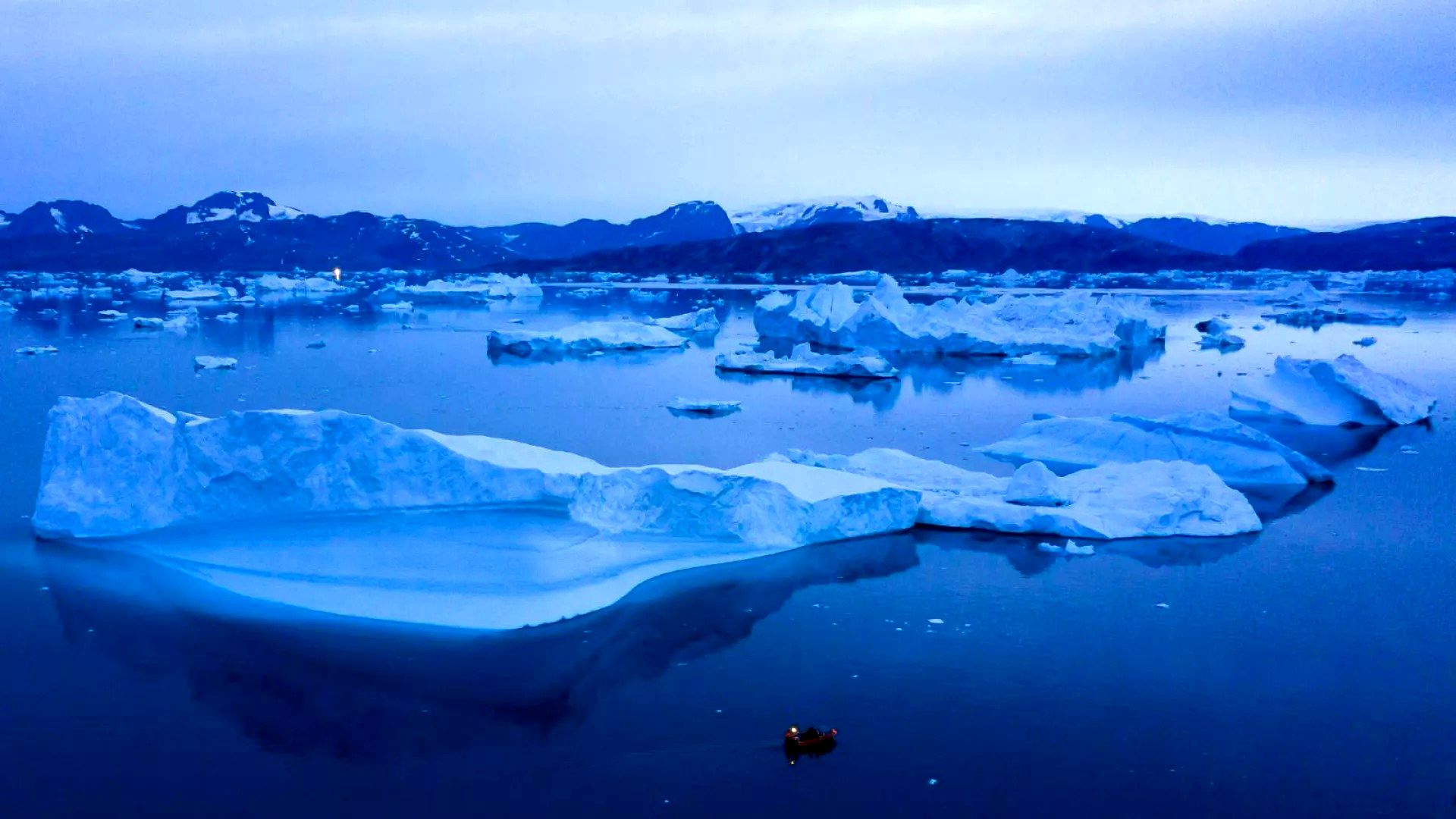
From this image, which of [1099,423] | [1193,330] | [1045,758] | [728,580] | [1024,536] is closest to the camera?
[1045,758]

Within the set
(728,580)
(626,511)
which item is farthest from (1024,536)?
(626,511)

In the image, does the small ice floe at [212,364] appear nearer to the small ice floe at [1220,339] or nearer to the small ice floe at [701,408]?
the small ice floe at [701,408]

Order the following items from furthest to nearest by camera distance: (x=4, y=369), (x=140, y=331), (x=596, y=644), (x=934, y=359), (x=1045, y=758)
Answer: (x=140, y=331) < (x=934, y=359) < (x=4, y=369) < (x=596, y=644) < (x=1045, y=758)

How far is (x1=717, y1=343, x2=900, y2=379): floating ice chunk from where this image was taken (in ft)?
51.7

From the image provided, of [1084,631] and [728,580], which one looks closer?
[1084,631]

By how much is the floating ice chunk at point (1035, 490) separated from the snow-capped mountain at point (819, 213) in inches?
3472

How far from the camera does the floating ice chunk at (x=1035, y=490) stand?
739 cm

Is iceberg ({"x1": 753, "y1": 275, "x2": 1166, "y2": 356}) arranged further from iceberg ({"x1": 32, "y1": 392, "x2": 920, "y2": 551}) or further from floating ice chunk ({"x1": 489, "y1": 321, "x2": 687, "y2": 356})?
iceberg ({"x1": 32, "y1": 392, "x2": 920, "y2": 551})

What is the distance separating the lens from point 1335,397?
12016mm

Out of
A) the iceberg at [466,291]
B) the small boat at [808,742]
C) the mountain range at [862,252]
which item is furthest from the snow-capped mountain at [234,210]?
the small boat at [808,742]

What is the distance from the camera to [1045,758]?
4168 mm

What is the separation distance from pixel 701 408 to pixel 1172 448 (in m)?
4.78

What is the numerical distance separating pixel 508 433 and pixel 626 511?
171 inches

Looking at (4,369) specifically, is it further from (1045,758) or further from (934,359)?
(1045,758)
